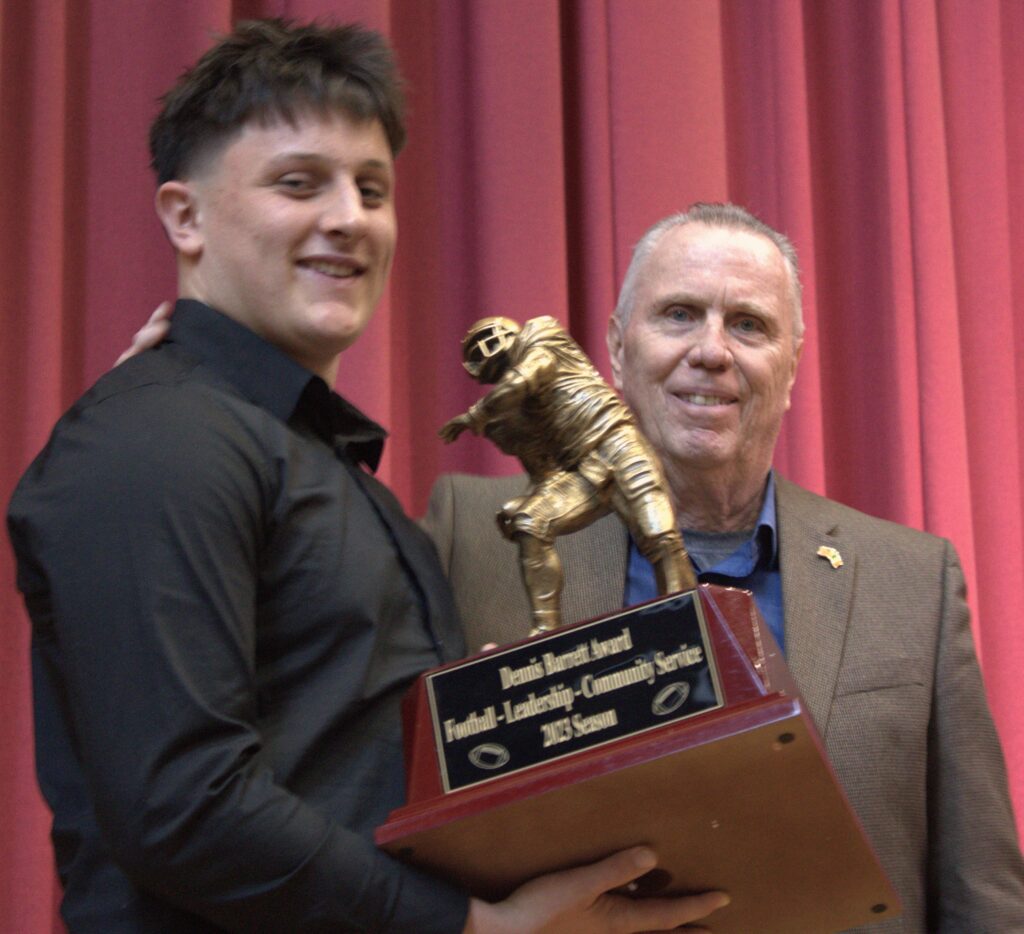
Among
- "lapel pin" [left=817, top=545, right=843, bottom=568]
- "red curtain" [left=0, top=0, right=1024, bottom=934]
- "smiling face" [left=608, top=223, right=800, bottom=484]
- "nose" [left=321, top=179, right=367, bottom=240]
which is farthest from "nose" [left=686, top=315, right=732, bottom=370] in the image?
"nose" [left=321, top=179, right=367, bottom=240]

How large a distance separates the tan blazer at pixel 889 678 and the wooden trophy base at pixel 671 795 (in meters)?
0.48

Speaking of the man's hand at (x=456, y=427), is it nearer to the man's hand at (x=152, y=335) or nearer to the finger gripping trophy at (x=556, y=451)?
the finger gripping trophy at (x=556, y=451)

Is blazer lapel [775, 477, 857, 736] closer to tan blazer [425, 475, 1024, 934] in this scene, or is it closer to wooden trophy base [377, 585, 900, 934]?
tan blazer [425, 475, 1024, 934]

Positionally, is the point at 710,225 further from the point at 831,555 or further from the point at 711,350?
the point at 831,555

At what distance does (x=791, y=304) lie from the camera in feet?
6.23

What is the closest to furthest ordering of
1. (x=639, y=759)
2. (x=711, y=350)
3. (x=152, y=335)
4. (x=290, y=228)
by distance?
(x=639, y=759) → (x=290, y=228) → (x=152, y=335) → (x=711, y=350)

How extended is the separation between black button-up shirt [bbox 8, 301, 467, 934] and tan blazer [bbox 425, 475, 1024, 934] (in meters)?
0.47

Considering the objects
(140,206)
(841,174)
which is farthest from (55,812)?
(841,174)

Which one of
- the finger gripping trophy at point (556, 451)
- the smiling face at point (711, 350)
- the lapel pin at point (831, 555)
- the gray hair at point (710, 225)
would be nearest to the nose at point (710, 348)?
the smiling face at point (711, 350)

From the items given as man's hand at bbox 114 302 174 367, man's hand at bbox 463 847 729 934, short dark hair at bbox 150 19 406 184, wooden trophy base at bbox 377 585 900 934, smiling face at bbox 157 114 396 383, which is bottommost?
man's hand at bbox 463 847 729 934

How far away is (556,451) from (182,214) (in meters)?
0.38

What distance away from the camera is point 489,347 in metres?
1.19

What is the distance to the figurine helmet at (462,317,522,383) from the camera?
119 cm

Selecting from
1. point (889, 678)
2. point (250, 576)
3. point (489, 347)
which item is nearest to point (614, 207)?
point (889, 678)
